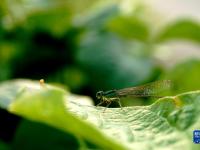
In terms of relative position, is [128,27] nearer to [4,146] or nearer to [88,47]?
[88,47]

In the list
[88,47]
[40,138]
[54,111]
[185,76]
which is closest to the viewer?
[54,111]

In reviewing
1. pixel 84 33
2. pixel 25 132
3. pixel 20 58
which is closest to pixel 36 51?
pixel 20 58

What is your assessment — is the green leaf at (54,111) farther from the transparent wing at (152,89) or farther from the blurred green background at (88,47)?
the blurred green background at (88,47)

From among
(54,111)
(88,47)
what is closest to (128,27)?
(88,47)

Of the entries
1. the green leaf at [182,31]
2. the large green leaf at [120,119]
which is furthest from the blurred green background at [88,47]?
the large green leaf at [120,119]

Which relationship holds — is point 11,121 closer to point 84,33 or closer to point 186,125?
point 186,125

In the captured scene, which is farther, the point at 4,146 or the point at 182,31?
the point at 182,31
